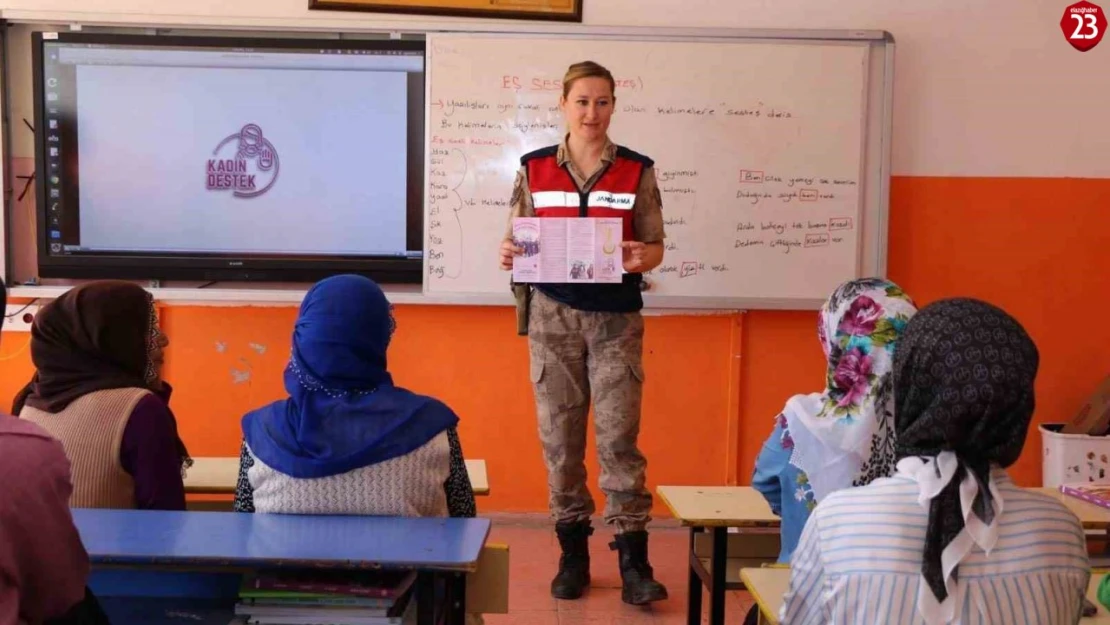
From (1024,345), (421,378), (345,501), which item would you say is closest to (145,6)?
(421,378)

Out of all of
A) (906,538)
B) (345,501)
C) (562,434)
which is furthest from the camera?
(562,434)

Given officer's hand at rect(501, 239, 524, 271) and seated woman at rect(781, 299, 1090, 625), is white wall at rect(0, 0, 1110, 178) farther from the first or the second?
seated woman at rect(781, 299, 1090, 625)

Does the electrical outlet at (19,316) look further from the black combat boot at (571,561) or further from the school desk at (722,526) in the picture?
the school desk at (722,526)

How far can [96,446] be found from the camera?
2.30 m

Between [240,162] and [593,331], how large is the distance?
6.08ft

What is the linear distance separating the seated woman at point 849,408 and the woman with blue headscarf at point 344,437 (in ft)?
2.30

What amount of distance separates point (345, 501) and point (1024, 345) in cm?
124

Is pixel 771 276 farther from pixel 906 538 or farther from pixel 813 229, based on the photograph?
pixel 906 538

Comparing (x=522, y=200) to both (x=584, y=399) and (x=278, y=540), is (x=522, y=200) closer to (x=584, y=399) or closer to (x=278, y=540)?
(x=584, y=399)

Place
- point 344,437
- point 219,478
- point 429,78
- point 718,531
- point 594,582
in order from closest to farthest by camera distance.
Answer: point 344,437 → point 718,531 → point 219,478 → point 594,582 → point 429,78

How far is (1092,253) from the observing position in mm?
4672

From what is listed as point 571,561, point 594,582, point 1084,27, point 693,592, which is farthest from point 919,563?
point 1084,27

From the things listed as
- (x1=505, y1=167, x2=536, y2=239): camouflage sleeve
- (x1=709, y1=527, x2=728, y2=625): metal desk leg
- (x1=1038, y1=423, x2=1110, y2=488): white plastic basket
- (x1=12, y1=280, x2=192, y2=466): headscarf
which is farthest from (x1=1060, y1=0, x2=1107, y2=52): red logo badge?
(x1=12, y1=280, x2=192, y2=466): headscarf

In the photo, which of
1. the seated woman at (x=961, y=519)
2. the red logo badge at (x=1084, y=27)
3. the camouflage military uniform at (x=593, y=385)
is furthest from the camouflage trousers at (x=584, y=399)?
the red logo badge at (x=1084, y=27)
